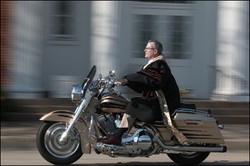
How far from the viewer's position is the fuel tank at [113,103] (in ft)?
24.9

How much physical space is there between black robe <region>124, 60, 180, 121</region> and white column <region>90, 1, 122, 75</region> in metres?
4.62

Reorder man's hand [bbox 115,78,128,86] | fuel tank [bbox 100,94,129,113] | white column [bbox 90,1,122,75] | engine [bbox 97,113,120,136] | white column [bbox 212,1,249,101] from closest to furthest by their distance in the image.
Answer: man's hand [bbox 115,78,128,86] → fuel tank [bbox 100,94,129,113] → engine [bbox 97,113,120,136] → white column [bbox 90,1,122,75] → white column [bbox 212,1,249,101]

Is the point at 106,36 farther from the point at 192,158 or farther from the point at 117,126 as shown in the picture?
the point at 117,126

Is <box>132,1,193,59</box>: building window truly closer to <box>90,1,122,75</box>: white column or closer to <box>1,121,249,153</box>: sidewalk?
<box>90,1,122,75</box>: white column

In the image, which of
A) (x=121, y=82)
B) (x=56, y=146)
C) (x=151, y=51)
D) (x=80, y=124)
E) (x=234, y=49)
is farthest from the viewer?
(x=234, y=49)

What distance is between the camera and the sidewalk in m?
9.55

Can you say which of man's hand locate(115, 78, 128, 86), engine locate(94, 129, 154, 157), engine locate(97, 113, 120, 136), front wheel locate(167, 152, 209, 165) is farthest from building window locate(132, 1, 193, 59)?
man's hand locate(115, 78, 128, 86)

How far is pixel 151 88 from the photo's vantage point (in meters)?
7.34

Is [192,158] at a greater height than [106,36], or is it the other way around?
[106,36]

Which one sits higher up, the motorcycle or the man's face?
the man's face

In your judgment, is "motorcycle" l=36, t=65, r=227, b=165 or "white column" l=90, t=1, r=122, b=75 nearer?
"motorcycle" l=36, t=65, r=227, b=165

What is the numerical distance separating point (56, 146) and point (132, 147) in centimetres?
105

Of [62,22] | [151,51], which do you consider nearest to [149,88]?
[151,51]

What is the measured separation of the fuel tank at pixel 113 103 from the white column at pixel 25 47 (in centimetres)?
481
